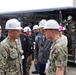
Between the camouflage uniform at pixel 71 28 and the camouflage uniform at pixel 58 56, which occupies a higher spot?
the camouflage uniform at pixel 71 28

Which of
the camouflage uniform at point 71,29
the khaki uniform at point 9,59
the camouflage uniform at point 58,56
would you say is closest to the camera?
the camouflage uniform at point 58,56

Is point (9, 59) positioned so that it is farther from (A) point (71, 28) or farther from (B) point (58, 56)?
(A) point (71, 28)

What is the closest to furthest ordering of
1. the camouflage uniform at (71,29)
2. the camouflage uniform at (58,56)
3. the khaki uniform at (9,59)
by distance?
the camouflage uniform at (58,56)
the khaki uniform at (9,59)
the camouflage uniform at (71,29)

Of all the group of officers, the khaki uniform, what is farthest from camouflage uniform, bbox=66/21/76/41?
the khaki uniform

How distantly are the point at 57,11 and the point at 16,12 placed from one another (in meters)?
3.79

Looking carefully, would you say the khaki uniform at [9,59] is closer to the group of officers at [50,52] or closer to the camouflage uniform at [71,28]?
the group of officers at [50,52]

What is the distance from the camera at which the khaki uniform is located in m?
3.80

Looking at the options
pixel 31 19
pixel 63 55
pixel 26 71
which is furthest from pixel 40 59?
pixel 31 19

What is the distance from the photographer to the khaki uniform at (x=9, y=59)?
380 centimetres

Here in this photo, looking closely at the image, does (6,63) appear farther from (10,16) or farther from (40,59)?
(10,16)

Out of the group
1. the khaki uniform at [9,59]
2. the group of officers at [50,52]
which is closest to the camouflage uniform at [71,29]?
the group of officers at [50,52]

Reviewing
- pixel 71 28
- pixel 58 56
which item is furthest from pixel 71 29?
pixel 58 56

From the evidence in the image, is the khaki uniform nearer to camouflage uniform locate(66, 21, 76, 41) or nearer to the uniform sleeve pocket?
the uniform sleeve pocket

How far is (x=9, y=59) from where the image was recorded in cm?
390
